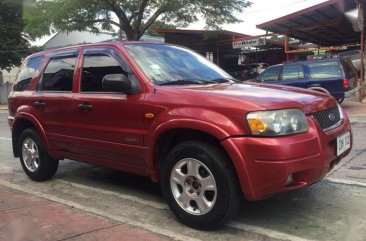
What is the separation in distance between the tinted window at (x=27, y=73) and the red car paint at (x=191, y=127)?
0.55 metres

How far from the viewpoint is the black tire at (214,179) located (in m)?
4.13

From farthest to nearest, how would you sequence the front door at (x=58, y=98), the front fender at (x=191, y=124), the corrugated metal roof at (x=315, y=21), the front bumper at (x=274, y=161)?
the corrugated metal roof at (x=315, y=21) → the front door at (x=58, y=98) → the front fender at (x=191, y=124) → the front bumper at (x=274, y=161)

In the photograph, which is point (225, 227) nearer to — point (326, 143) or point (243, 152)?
point (243, 152)

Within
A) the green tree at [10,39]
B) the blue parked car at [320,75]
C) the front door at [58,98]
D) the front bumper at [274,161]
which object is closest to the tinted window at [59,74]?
the front door at [58,98]

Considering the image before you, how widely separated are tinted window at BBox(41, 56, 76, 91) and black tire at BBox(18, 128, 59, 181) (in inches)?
26.8

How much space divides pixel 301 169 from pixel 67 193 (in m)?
3.06

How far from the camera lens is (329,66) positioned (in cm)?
1526

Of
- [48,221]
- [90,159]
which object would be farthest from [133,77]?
[48,221]

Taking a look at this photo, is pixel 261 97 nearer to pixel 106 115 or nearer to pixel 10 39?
pixel 106 115

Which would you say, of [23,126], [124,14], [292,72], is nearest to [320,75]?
[292,72]

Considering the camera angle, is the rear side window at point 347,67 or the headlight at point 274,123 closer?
the headlight at point 274,123

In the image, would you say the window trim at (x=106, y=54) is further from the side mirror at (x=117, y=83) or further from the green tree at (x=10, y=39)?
the green tree at (x=10, y=39)

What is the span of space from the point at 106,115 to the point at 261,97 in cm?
176

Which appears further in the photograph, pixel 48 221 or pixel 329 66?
pixel 329 66
